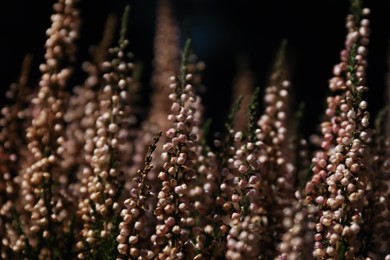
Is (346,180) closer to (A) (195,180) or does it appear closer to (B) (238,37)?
(A) (195,180)

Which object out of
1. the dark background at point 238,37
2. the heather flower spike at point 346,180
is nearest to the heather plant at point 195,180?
the heather flower spike at point 346,180

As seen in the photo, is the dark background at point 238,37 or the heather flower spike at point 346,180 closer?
the heather flower spike at point 346,180

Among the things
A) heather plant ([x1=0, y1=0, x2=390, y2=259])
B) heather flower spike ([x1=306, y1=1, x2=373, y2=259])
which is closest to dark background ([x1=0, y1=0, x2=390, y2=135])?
heather plant ([x1=0, y1=0, x2=390, y2=259])

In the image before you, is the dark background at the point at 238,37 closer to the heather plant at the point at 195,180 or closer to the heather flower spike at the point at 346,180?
the heather plant at the point at 195,180

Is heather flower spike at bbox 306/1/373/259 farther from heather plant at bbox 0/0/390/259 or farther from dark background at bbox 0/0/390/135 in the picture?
dark background at bbox 0/0/390/135

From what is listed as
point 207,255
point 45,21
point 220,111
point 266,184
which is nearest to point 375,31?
point 220,111

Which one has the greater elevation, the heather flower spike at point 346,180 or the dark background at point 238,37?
the dark background at point 238,37
